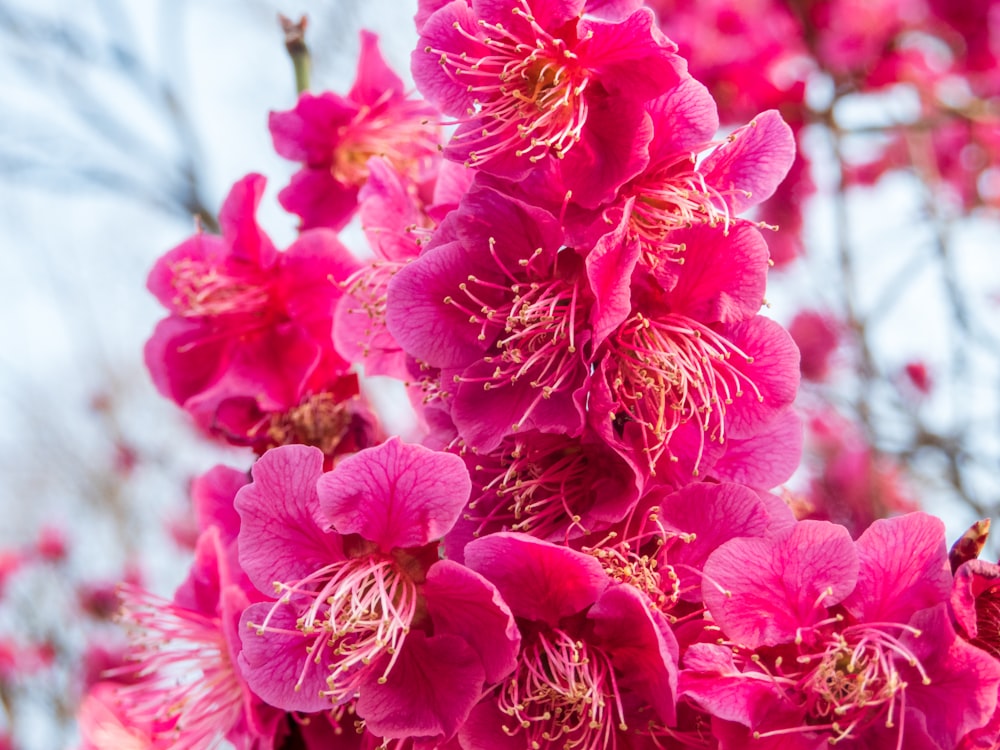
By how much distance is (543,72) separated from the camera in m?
1.08

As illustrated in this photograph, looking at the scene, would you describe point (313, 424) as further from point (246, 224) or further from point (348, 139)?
point (348, 139)

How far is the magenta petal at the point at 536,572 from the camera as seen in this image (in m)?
0.94

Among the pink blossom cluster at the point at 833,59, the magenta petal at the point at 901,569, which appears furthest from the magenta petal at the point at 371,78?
the pink blossom cluster at the point at 833,59

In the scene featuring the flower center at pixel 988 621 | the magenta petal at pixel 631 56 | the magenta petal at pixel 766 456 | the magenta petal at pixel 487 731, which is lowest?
the magenta petal at pixel 487 731

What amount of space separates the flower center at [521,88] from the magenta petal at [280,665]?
0.53 meters

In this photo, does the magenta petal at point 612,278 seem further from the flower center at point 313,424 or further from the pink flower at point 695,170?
the flower center at point 313,424

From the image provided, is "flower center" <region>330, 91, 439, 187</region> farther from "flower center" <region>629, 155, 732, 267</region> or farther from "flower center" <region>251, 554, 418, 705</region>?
"flower center" <region>251, 554, 418, 705</region>

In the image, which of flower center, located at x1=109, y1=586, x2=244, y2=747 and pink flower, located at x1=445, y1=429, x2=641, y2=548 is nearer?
pink flower, located at x1=445, y1=429, x2=641, y2=548

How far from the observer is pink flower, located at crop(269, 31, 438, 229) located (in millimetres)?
1509

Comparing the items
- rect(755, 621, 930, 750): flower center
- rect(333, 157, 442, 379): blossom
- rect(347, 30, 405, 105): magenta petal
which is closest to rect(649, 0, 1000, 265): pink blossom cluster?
rect(347, 30, 405, 105): magenta petal

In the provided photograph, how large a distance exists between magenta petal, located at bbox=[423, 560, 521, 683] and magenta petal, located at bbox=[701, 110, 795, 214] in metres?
0.50

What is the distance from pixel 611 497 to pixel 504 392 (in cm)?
16

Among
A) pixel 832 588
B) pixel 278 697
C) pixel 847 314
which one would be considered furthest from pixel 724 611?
pixel 847 314

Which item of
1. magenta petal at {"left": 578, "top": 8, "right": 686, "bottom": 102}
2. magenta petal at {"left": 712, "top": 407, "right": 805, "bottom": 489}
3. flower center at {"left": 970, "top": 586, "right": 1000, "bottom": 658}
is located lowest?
flower center at {"left": 970, "top": 586, "right": 1000, "bottom": 658}
